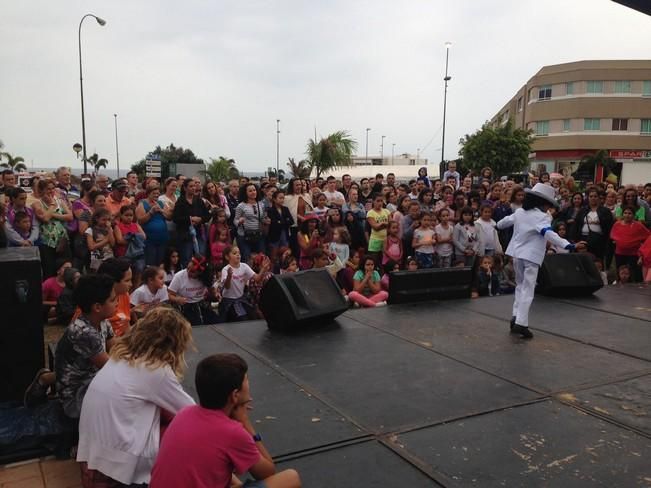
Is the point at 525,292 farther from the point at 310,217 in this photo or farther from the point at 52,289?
the point at 52,289

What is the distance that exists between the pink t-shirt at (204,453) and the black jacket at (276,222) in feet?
20.7

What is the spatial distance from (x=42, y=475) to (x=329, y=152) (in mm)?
31026

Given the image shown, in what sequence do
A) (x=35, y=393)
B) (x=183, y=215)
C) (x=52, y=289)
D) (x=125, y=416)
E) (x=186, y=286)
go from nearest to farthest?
(x=125, y=416) → (x=35, y=393) → (x=186, y=286) → (x=52, y=289) → (x=183, y=215)

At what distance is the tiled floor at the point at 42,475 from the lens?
10.8 ft

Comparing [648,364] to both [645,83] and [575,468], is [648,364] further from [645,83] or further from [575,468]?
[645,83]

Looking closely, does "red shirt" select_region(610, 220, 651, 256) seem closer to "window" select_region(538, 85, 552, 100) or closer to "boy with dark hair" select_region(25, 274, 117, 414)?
"boy with dark hair" select_region(25, 274, 117, 414)

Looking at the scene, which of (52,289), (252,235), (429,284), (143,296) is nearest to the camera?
(143,296)

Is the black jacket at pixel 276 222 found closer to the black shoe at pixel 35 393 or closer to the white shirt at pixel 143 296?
the white shirt at pixel 143 296

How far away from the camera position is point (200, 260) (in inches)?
261

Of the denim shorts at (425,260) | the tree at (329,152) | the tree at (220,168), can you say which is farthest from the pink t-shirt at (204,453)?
the tree at (220,168)

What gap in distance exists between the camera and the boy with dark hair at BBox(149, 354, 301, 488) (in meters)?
2.31

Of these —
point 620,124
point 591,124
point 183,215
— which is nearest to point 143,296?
point 183,215

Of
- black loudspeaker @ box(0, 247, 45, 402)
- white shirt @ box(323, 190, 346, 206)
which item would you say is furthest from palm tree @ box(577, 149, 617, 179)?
black loudspeaker @ box(0, 247, 45, 402)

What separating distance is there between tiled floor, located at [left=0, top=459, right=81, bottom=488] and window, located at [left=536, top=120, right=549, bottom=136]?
5517cm
